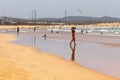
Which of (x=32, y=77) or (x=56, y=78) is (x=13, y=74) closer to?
(x=32, y=77)

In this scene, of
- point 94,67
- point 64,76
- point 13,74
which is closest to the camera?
point 13,74

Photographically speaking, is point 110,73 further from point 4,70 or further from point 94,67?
point 4,70

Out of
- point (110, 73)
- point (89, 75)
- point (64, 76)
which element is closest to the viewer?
point (64, 76)

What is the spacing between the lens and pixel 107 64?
1702cm

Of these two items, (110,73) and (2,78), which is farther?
(110,73)

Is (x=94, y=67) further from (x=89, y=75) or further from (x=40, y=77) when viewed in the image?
(x=40, y=77)

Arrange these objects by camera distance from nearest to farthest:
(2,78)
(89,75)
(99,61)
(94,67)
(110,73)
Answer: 1. (2,78)
2. (89,75)
3. (110,73)
4. (94,67)
5. (99,61)

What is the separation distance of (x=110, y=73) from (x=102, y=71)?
0.63 meters

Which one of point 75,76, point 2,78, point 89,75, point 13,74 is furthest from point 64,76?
point 2,78

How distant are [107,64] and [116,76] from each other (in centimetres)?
357

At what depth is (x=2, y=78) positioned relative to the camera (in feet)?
32.8

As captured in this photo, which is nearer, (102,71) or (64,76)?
(64,76)

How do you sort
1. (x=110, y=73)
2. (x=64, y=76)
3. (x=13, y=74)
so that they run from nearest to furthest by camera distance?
(x=13, y=74) → (x=64, y=76) → (x=110, y=73)

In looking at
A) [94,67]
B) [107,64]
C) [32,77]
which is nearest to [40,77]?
[32,77]
